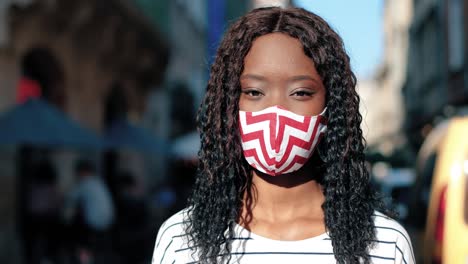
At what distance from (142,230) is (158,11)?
904 centimetres

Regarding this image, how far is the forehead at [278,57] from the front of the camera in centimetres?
233

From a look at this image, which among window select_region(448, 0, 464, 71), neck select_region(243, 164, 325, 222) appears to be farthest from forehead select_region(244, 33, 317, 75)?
window select_region(448, 0, 464, 71)

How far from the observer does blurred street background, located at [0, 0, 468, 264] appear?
271 inches

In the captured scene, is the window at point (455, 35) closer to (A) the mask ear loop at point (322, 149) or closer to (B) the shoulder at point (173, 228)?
(A) the mask ear loop at point (322, 149)

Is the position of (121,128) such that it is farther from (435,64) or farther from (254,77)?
(435,64)

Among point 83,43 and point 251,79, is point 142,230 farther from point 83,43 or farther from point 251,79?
point 251,79

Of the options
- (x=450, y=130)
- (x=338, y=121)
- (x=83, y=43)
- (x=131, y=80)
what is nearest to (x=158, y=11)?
(x=131, y=80)

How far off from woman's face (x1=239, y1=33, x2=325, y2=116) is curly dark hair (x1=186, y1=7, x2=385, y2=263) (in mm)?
28

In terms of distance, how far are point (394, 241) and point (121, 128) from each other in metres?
12.9

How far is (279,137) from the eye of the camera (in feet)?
7.79

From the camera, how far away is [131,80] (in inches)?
776

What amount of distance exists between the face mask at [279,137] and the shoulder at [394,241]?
1.03 feet

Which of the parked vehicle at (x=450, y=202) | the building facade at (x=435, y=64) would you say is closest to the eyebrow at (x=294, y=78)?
the parked vehicle at (x=450, y=202)

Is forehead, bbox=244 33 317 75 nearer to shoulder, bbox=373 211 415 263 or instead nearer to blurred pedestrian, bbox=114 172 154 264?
shoulder, bbox=373 211 415 263
